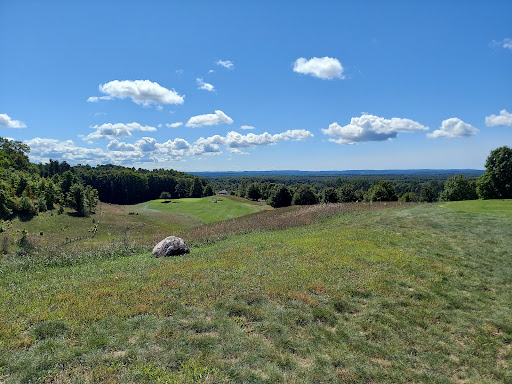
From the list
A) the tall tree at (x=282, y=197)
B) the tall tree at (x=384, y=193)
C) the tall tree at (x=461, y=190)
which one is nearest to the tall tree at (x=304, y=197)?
the tall tree at (x=282, y=197)

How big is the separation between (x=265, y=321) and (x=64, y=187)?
94156 mm

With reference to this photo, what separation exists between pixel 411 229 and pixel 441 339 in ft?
47.2

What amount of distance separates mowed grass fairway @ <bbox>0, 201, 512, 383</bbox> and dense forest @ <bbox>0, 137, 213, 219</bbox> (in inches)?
1839

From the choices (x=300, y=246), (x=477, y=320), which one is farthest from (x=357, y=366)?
(x=300, y=246)

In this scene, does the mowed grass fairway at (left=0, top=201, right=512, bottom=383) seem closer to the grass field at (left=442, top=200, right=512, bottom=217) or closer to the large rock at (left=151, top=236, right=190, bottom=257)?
the large rock at (left=151, top=236, right=190, bottom=257)

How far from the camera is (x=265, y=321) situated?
24.2 feet

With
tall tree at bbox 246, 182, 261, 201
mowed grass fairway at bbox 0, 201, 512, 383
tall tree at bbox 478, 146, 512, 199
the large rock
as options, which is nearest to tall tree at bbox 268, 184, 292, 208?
tall tree at bbox 246, 182, 261, 201

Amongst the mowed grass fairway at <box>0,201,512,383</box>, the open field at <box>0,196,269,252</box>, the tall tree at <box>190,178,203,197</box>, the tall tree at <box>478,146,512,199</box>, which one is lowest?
the open field at <box>0,196,269,252</box>

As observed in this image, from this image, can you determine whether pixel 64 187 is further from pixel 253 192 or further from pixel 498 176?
pixel 498 176

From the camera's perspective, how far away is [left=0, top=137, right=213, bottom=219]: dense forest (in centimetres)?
5790

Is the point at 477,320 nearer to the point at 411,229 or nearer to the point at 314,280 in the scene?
the point at 314,280

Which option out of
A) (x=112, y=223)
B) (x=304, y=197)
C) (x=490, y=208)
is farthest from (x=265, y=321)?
(x=112, y=223)

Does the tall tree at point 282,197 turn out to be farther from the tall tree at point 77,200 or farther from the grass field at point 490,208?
the grass field at point 490,208

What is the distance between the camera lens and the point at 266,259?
43.1 ft
